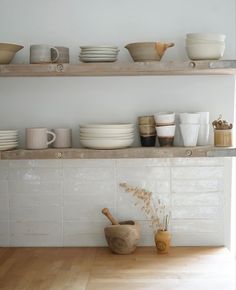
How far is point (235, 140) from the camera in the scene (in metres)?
2.36

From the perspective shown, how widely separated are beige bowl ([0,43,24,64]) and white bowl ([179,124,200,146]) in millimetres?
825

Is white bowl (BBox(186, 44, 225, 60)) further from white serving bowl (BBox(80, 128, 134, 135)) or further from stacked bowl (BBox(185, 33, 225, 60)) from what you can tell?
white serving bowl (BBox(80, 128, 134, 135))

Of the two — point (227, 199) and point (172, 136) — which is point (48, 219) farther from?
point (227, 199)

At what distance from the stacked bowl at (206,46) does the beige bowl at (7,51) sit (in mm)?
768

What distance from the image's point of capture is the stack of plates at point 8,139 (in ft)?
6.84

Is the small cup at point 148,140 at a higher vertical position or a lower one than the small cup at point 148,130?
lower

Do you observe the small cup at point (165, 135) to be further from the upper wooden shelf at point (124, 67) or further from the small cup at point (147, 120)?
A: the upper wooden shelf at point (124, 67)

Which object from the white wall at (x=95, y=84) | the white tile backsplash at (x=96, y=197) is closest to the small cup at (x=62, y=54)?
the white wall at (x=95, y=84)

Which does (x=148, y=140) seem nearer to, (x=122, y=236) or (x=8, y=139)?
(x=122, y=236)

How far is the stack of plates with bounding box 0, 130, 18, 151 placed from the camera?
6.84ft

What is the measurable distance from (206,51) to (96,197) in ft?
2.87

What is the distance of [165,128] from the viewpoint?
2129mm

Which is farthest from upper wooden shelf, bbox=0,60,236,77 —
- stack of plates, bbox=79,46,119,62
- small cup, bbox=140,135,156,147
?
small cup, bbox=140,135,156,147

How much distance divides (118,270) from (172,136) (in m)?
0.65
